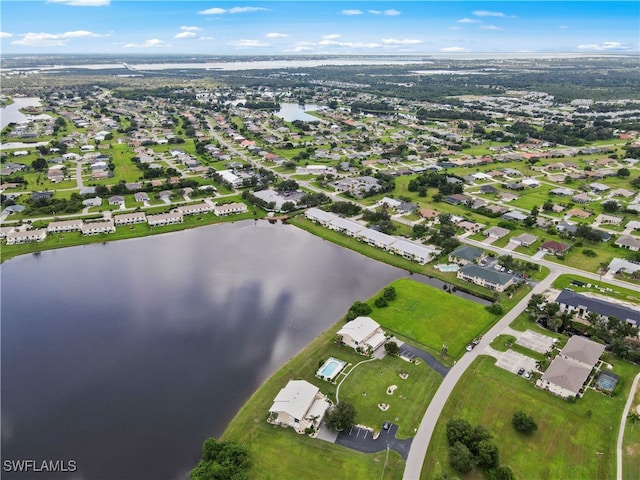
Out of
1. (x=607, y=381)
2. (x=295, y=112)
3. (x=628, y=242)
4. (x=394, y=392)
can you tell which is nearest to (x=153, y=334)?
(x=394, y=392)

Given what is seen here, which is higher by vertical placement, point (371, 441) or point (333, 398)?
point (333, 398)

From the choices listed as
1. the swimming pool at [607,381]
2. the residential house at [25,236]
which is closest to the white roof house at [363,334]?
the swimming pool at [607,381]

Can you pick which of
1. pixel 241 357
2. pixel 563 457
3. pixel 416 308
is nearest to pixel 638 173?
pixel 416 308

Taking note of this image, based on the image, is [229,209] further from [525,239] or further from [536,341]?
[536,341]

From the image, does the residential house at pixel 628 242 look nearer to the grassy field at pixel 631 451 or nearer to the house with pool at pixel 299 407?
the grassy field at pixel 631 451

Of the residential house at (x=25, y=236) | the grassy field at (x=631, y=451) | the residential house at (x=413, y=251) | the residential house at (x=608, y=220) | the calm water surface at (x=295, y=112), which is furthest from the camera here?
the calm water surface at (x=295, y=112)

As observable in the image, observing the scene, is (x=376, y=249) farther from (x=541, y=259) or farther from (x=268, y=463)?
(x=268, y=463)
